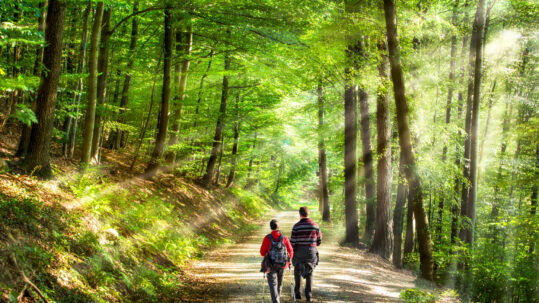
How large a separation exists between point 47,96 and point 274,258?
18.6 feet

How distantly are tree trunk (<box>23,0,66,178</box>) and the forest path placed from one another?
4.42 m

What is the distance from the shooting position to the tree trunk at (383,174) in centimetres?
1139

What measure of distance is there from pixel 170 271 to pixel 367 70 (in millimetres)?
7944

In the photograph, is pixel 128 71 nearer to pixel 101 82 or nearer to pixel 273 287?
pixel 101 82

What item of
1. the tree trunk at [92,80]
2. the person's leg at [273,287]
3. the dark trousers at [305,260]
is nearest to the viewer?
the person's leg at [273,287]

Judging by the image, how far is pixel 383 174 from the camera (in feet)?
39.5

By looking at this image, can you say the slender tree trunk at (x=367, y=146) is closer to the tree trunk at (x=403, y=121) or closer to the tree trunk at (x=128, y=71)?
the tree trunk at (x=403, y=121)

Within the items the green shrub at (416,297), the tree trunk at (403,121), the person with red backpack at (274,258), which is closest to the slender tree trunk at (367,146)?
the tree trunk at (403,121)

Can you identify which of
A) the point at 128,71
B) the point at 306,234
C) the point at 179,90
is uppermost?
the point at 128,71

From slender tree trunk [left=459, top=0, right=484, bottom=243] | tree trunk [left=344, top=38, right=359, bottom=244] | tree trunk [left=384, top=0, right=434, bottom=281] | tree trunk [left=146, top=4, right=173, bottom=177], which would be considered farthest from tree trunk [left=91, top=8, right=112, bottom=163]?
slender tree trunk [left=459, top=0, right=484, bottom=243]

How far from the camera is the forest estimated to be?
20.4 feet

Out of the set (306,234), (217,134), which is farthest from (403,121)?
(217,134)

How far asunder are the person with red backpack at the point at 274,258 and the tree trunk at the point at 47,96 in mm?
4956

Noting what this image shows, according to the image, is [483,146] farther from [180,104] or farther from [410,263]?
[180,104]
